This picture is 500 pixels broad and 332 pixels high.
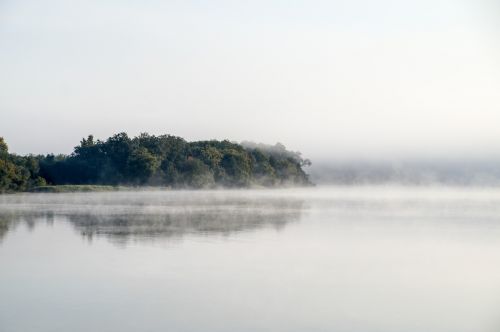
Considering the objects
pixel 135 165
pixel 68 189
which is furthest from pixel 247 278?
pixel 135 165

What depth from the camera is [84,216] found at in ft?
87.7

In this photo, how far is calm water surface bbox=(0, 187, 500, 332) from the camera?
8.89 metres

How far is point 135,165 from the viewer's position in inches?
2852

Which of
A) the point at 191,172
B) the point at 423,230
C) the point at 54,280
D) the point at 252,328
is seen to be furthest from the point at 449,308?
the point at 191,172

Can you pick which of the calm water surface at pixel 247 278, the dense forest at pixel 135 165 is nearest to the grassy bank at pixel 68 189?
the dense forest at pixel 135 165

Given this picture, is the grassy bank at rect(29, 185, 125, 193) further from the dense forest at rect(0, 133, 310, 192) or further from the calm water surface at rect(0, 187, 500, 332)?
the calm water surface at rect(0, 187, 500, 332)

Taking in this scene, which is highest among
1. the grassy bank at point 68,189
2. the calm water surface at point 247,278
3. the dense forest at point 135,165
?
the dense forest at point 135,165

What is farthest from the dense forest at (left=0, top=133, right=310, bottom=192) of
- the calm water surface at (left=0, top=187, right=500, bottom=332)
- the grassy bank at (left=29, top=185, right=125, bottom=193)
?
the calm water surface at (left=0, top=187, right=500, bottom=332)

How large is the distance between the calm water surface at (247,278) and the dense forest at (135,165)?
1622 inches

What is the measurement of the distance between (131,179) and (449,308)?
65967 mm

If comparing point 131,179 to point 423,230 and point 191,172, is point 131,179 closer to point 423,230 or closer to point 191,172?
point 191,172

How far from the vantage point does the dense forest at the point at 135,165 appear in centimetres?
6134

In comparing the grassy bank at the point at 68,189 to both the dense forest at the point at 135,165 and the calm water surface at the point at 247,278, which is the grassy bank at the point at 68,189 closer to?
the dense forest at the point at 135,165

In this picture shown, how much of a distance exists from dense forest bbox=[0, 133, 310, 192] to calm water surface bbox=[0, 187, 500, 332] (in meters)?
41.2
